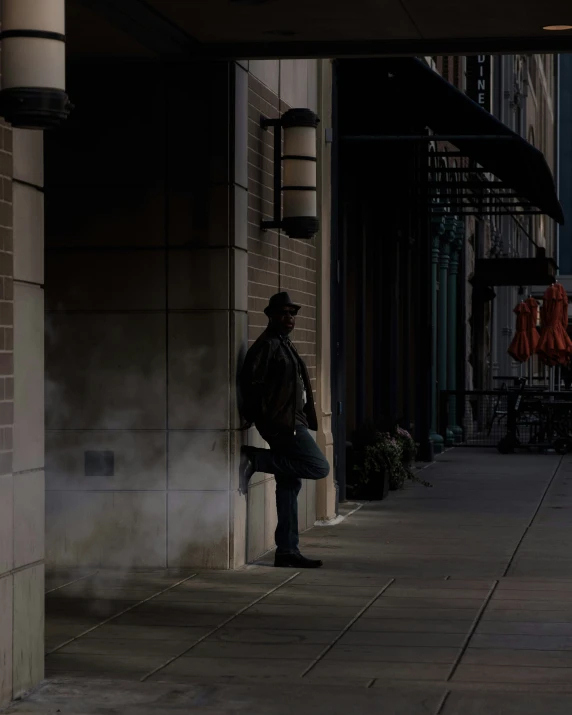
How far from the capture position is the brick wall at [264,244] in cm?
1132

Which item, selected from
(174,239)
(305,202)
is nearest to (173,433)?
(174,239)

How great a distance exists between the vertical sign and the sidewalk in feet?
54.5

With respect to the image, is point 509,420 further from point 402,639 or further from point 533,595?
point 402,639

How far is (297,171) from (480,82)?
17.6 meters

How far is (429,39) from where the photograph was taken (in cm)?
1020

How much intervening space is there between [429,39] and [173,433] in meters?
3.28

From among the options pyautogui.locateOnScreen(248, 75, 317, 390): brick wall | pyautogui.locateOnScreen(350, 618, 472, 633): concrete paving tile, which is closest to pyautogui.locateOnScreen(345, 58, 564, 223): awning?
pyautogui.locateOnScreen(248, 75, 317, 390): brick wall

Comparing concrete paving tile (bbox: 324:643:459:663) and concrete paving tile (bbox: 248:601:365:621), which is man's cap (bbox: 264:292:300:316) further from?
concrete paving tile (bbox: 324:643:459:663)

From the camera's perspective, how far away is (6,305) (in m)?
6.66

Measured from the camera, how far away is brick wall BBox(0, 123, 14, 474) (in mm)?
6625

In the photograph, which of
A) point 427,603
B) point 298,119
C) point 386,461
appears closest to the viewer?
point 427,603

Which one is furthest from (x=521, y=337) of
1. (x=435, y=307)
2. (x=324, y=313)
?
(x=324, y=313)

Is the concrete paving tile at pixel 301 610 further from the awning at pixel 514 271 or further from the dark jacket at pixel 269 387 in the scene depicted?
the awning at pixel 514 271

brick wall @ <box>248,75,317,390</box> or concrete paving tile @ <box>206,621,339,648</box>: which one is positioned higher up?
brick wall @ <box>248,75,317,390</box>
